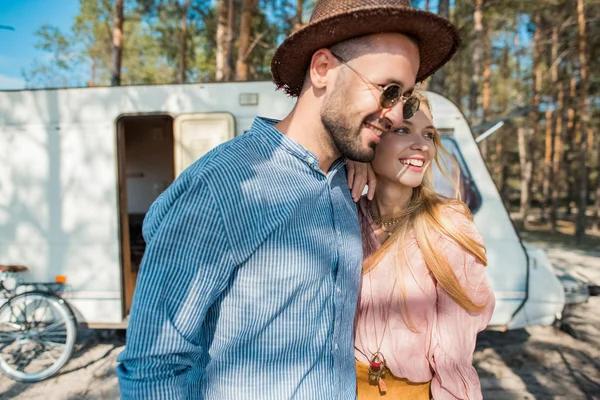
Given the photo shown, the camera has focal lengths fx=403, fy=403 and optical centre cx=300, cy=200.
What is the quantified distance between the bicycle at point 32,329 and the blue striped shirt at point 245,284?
144 inches

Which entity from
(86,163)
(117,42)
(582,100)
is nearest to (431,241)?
(86,163)

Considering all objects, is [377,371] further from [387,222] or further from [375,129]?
[375,129]

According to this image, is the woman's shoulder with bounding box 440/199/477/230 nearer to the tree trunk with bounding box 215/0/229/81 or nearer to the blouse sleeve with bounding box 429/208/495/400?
the blouse sleeve with bounding box 429/208/495/400

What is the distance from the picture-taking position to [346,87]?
1.29 metres

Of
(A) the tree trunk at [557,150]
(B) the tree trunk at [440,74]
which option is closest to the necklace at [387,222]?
(B) the tree trunk at [440,74]

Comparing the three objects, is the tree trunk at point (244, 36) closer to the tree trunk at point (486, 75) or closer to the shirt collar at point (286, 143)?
the shirt collar at point (286, 143)

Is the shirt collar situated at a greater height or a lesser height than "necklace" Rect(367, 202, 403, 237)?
greater

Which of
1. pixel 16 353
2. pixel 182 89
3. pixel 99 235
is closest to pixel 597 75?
pixel 182 89

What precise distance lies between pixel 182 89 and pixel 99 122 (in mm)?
916

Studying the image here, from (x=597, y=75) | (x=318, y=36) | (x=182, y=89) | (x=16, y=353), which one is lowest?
(x=16, y=353)

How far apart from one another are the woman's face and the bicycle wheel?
148 inches

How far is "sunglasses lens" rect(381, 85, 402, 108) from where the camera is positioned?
1271mm

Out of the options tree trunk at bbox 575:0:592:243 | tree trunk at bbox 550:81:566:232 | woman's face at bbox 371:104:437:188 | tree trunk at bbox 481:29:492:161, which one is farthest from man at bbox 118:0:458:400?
tree trunk at bbox 481:29:492:161

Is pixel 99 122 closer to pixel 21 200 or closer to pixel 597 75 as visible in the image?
pixel 21 200
